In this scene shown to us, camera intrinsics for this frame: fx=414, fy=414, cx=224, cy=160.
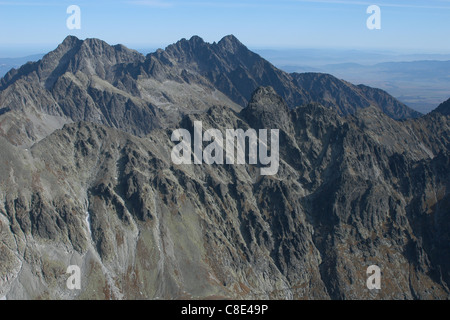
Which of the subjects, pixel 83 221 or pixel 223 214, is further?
pixel 223 214

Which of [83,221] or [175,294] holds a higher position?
[83,221]

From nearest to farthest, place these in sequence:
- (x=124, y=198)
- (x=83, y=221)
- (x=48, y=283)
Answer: (x=48, y=283) → (x=83, y=221) → (x=124, y=198)

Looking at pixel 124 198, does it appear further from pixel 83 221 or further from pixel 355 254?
pixel 355 254

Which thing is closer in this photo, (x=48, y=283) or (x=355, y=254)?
(x=48, y=283)
